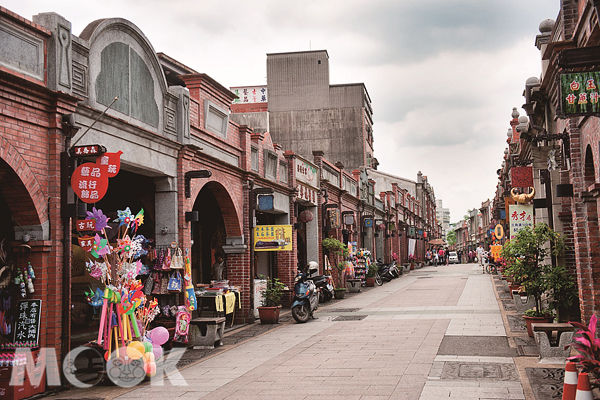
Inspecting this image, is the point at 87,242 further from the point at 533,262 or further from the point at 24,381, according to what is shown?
the point at 533,262

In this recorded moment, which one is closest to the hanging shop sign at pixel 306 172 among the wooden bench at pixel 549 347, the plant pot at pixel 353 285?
the plant pot at pixel 353 285

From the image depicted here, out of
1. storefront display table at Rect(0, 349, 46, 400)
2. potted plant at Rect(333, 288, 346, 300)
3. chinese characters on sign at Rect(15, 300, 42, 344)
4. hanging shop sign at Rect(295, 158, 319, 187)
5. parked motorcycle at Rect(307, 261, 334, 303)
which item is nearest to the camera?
storefront display table at Rect(0, 349, 46, 400)

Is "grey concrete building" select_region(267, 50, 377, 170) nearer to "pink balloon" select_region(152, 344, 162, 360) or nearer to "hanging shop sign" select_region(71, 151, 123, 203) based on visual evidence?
"pink balloon" select_region(152, 344, 162, 360)

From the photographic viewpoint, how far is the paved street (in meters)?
7.58

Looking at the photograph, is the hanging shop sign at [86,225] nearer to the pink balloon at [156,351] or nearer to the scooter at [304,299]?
the pink balloon at [156,351]

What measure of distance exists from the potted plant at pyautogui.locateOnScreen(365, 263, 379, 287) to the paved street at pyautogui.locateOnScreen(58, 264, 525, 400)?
Result: 13.1m

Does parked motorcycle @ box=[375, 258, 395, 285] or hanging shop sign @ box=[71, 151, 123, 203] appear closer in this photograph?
hanging shop sign @ box=[71, 151, 123, 203]

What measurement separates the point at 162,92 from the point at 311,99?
30.5 meters

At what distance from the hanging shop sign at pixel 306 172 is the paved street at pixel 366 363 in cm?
607

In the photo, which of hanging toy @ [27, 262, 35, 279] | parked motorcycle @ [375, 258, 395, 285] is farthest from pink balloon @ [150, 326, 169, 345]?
parked motorcycle @ [375, 258, 395, 285]

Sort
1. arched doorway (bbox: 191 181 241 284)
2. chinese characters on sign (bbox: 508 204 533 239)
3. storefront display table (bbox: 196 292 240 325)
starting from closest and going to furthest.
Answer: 1. storefront display table (bbox: 196 292 240 325)
2. chinese characters on sign (bbox: 508 204 533 239)
3. arched doorway (bbox: 191 181 241 284)

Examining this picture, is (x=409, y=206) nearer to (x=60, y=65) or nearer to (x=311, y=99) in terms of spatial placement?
(x=311, y=99)

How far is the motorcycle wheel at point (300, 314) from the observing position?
1523 centimetres

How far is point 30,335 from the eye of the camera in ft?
25.4
